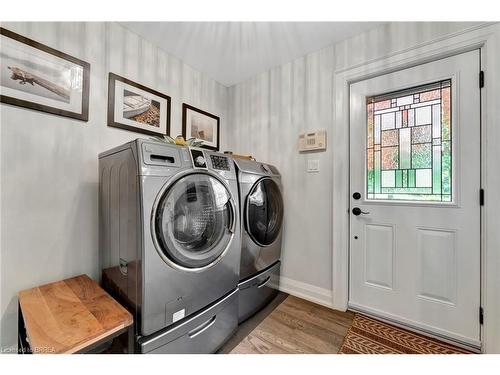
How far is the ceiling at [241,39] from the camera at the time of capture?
A: 1.59m

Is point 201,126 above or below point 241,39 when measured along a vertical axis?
below

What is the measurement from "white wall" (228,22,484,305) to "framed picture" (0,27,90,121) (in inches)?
60.6

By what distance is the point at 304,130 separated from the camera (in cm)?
197

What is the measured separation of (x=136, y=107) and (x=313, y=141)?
5.15 ft

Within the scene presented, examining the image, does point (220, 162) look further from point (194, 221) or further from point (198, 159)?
point (194, 221)

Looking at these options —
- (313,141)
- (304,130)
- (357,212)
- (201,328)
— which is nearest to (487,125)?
(357,212)

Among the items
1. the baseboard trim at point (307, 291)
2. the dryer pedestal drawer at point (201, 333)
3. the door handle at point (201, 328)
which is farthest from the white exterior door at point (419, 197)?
the door handle at point (201, 328)

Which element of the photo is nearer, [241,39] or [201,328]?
[201,328]

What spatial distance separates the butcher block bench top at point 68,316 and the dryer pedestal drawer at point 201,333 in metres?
0.20

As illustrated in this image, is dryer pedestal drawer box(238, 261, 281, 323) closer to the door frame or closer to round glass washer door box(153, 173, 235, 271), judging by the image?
round glass washer door box(153, 173, 235, 271)

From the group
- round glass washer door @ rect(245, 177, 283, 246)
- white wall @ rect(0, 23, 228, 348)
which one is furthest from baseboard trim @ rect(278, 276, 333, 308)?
white wall @ rect(0, 23, 228, 348)

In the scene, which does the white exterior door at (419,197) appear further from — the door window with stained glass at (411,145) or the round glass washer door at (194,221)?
the round glass washer door at (194,221)
